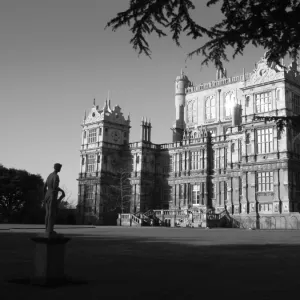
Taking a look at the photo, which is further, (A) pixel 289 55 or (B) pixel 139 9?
(A) pixel 289 55

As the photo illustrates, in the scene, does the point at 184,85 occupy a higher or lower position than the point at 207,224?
higher

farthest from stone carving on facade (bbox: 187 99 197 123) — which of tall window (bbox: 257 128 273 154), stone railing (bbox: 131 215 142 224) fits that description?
tall window (bbox: 257 128 273 154)

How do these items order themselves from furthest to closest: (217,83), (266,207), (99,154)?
(217,83), (99,154), (266,207)

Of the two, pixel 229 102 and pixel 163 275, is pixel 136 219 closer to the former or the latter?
pixel 229 102

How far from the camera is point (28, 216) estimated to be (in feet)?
240

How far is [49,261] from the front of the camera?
1048 cm

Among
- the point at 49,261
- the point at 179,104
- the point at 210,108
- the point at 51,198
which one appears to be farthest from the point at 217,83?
the point at 49,261

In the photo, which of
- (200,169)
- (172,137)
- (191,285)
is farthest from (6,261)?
(172,137)

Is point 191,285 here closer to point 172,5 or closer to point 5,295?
point 5,295

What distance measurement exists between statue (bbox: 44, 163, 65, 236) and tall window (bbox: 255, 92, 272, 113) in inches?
1950

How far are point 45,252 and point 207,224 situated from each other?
157 feet

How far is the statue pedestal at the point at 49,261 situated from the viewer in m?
10.4

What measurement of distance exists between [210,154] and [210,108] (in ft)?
42.6

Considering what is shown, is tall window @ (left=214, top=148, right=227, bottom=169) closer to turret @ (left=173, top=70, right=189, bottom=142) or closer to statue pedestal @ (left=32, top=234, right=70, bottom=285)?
turret @ (left=173, top=70, right=189, bottom=142)
